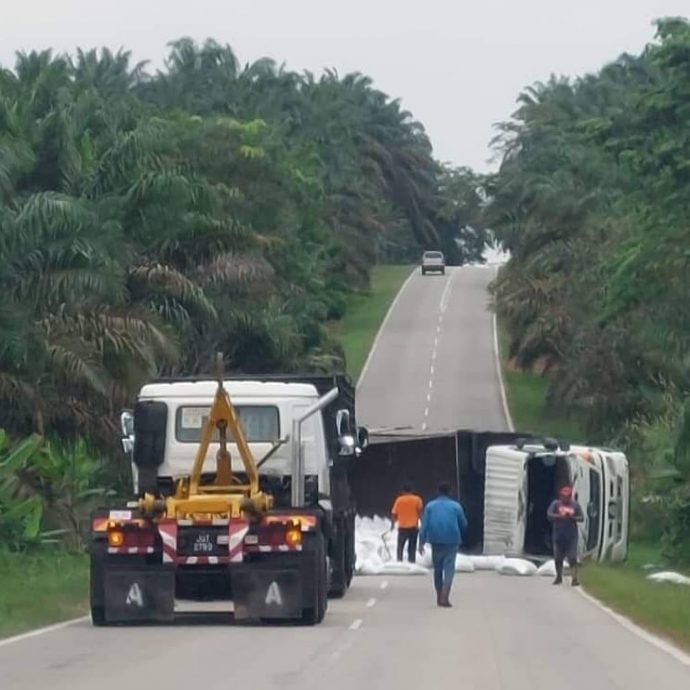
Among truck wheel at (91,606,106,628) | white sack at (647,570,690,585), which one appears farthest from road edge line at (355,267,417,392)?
truck wheel at (91,606,106,628)

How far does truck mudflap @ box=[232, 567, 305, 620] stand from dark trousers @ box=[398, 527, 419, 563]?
14584mm

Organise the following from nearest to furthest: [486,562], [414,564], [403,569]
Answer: [403,569]
[414,564]
[486,562]

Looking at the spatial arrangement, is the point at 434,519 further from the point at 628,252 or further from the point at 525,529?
the point at 628,252

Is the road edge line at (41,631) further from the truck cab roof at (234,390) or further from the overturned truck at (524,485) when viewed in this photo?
the overturned truck at (524,485)

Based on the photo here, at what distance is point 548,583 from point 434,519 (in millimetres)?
6525

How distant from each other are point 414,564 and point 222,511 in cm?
1474

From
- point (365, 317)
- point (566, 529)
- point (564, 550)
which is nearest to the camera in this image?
point (566, 529)

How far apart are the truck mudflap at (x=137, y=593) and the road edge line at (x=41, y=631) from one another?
63 centimetres

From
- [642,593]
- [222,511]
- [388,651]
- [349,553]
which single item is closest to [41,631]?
[222,511]

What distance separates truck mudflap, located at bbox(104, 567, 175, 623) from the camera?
22.4 m

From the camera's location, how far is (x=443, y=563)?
26.6 metres

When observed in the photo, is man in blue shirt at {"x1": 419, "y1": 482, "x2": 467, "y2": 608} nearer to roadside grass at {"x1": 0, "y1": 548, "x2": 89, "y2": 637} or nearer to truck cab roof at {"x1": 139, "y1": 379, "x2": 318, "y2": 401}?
truck cab roof at {"x1": 139, "y1": 379, "x2": 318, "y2": 401}

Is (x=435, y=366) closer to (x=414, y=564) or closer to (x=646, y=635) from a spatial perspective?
(x=414, y=564)

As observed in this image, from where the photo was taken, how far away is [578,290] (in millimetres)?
65688
